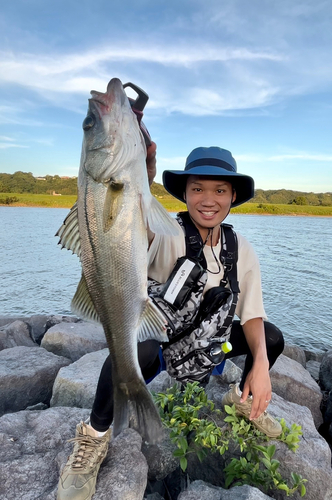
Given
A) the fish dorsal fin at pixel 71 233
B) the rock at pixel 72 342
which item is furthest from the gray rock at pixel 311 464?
the rock at pixel 72 342

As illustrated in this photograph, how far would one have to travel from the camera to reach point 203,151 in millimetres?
3154

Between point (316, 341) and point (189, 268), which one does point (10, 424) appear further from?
point (316, 341)

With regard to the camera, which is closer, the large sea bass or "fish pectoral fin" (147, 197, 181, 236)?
the large sea bass

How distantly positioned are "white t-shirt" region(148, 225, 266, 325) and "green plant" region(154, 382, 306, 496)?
2.94 ft

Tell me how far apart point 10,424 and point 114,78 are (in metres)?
2.87

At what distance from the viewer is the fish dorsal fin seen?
2.08 metres

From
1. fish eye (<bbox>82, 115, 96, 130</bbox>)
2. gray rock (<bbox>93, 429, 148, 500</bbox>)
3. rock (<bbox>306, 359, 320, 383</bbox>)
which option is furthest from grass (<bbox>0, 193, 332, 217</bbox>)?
fish eye (<bbox>82, 115, 96, 130</bbox>)

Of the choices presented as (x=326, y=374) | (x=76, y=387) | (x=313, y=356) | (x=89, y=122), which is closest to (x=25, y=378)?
(x=76, y=387)

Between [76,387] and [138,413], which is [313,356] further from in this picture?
[138,413]

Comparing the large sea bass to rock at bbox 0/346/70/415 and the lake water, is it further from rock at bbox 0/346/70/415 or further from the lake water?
the lake water

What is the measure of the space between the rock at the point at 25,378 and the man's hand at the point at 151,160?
10.8 ft

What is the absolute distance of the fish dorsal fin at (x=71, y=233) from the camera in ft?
6.83

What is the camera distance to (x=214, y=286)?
3199 mm

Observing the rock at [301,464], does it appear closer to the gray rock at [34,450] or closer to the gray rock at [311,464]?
the gray rock at [311,464]
